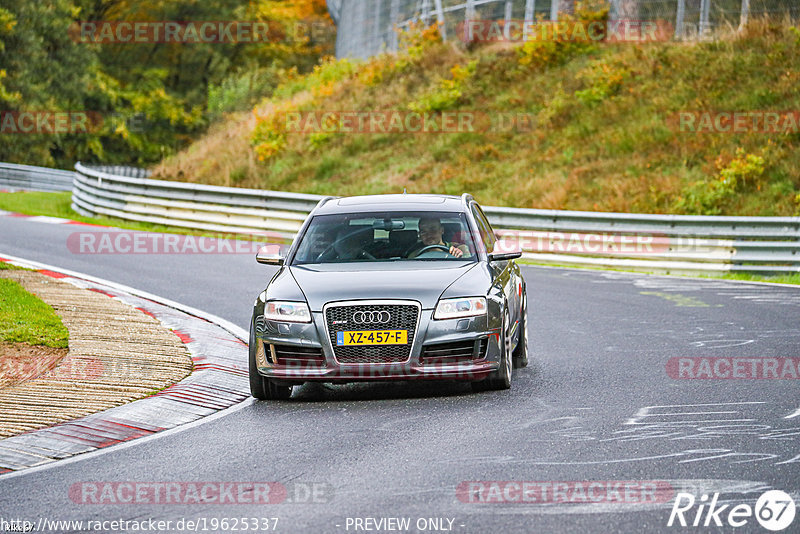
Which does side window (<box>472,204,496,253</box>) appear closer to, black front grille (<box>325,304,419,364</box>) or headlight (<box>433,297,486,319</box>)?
headlight (<box>433,297,486,319</box>)

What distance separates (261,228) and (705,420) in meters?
17.4

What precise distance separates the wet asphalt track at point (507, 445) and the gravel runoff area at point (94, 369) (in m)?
0.96

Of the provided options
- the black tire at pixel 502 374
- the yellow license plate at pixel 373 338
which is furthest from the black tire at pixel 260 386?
the black tire at pixel 502 374

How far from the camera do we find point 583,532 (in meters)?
5.72

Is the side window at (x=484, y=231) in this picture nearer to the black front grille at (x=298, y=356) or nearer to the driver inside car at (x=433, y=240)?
the driver inside car at (x=433, y=240)

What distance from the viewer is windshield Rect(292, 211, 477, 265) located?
1031cm

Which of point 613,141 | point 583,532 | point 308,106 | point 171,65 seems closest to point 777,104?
point 613,141

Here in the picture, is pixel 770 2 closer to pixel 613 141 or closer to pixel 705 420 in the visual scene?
pixel 613 141

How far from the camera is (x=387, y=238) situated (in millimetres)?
10469

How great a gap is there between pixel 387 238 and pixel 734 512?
5.09 metres

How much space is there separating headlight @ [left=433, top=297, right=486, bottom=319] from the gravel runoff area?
240cm

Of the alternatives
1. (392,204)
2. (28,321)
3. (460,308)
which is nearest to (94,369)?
(28,321)

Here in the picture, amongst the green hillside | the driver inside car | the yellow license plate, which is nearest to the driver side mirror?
the driver inside car

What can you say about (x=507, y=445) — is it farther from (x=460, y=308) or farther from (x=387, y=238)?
(x=387, y=238)
